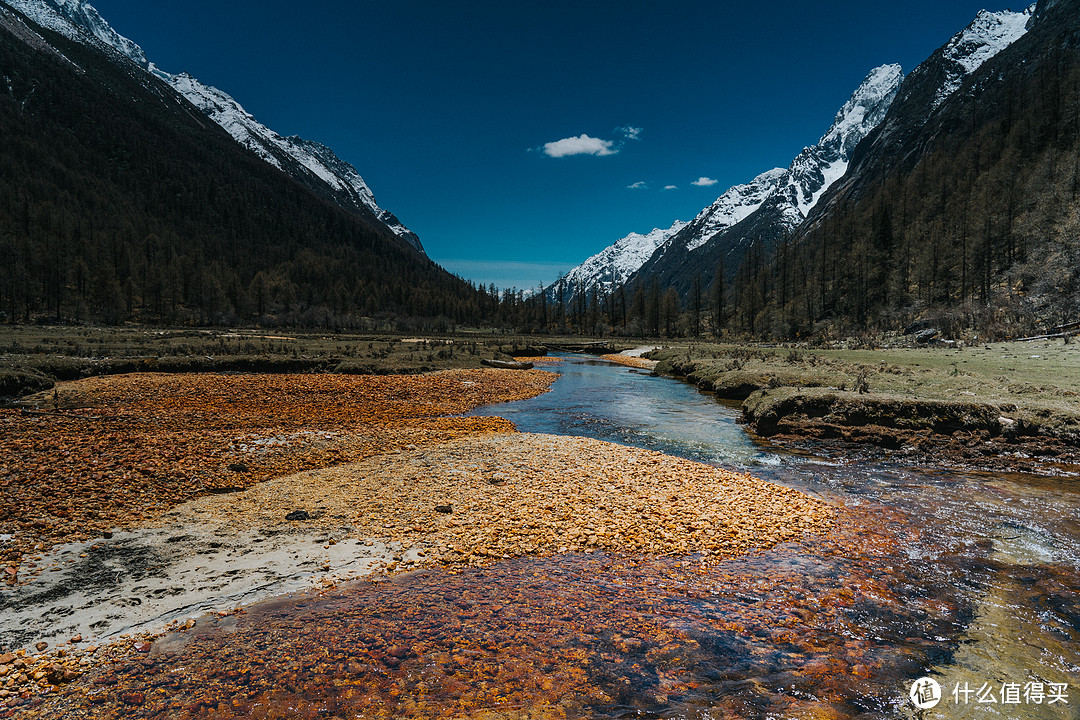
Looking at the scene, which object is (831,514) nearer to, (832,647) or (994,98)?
(832,647)

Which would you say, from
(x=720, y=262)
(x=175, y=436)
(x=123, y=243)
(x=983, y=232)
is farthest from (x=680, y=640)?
(x=123, y=243)

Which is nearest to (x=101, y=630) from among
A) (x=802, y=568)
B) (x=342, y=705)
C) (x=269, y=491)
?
(x=342, y=705)

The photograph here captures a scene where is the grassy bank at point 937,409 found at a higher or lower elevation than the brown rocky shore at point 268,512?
higher

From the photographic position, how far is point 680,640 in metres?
5.69

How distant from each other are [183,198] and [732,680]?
250339mm

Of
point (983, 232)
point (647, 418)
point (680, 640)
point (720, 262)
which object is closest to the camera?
point (680, 640)

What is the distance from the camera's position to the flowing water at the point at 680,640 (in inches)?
179

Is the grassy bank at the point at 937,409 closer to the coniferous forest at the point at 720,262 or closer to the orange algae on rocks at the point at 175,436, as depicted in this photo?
the orange algae on rocks at the point at 175,436

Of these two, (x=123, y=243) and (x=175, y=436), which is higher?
(x=123, y=243)

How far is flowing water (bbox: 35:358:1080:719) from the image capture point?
4.54 meters

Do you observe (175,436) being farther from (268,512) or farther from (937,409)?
(937,409)

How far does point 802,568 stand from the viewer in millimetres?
7543

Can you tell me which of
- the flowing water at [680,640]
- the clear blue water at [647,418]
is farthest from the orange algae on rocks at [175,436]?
the flowing water at [680,640]

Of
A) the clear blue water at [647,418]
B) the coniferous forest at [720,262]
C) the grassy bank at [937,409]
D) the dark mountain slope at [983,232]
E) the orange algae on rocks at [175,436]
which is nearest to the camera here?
the orange algae on rocks at [175,436]
